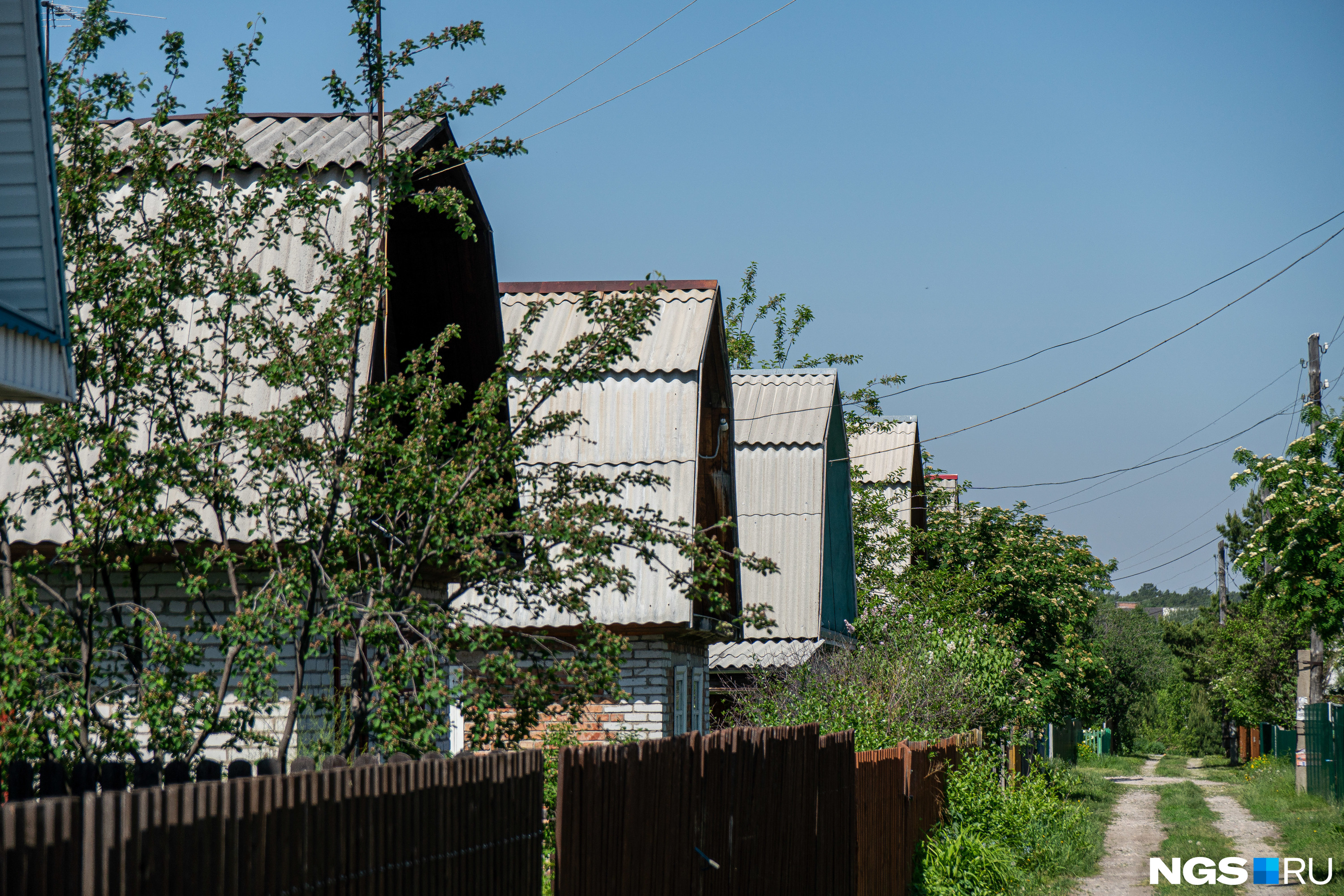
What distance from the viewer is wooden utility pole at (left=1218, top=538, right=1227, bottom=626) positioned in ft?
188

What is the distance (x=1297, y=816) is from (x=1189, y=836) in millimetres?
4697

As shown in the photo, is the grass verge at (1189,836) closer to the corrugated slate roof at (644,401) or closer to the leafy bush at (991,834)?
the leafy bush at (991,834)

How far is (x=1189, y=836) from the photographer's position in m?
19.8

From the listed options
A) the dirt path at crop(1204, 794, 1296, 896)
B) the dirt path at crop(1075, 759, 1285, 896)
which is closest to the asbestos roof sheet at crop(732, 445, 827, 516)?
the dirt path at crop(1075, 759, 1285, 896)

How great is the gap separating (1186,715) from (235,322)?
65.2 metres

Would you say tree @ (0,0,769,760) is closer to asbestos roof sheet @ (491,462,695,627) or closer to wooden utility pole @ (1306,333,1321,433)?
asbestos roof sheet @ (491,462,695,627)

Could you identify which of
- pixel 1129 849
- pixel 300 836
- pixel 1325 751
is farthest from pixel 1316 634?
pixel 300 836

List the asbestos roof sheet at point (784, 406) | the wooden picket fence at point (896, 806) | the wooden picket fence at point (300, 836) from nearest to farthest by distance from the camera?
the wooden picket fence at point (300, 836), the wooden picket fence at point (896, 806), the asbestos roof sheet at point (784, 406)

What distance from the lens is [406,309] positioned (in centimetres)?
1067

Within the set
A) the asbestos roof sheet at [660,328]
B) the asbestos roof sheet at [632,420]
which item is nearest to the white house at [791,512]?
the asbestos roof sheet at [632,420]

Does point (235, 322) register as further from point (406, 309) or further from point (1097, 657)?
point (1097, 657)

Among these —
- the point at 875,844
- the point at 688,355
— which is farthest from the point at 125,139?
the point at 875,844

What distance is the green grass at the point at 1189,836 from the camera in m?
14.4

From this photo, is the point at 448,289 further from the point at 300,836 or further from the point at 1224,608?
the point at 1224,608
